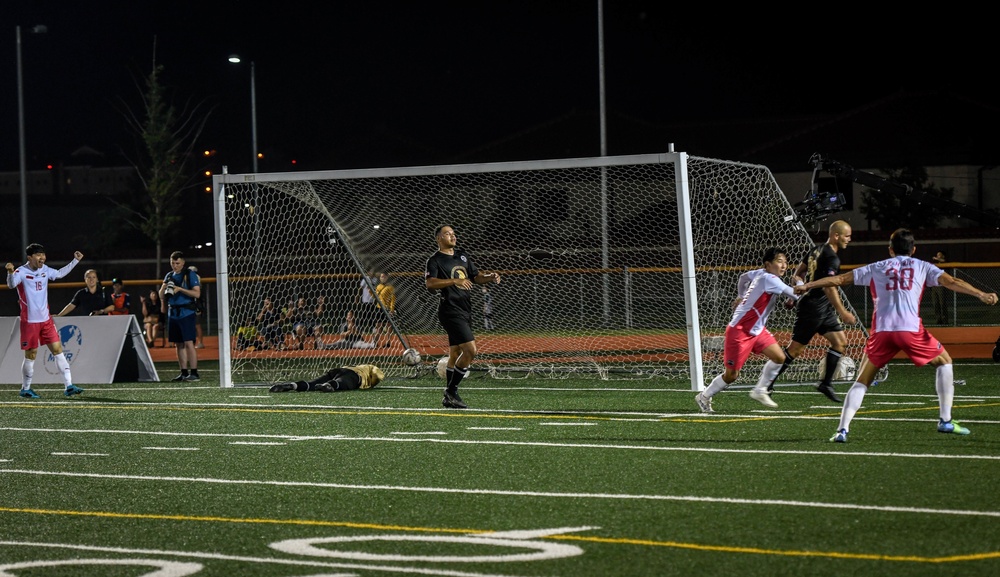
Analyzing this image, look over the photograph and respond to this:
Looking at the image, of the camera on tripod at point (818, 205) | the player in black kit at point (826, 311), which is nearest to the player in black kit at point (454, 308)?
the player in black kit at point (826, 311)

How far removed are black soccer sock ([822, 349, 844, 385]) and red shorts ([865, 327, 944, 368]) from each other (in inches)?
143

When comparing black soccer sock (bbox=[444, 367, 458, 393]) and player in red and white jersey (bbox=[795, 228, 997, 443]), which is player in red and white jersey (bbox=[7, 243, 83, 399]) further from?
player in red and white jersey (bbox=[795, 228, 997, 443])

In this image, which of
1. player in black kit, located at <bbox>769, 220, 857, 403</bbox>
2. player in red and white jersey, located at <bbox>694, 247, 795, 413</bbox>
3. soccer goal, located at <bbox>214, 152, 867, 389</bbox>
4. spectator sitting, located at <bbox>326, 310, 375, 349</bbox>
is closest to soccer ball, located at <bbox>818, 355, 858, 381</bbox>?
soccer goal, located at <bbox>214, 152, 867, 389</bbox>

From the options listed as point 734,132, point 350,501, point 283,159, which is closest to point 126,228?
point 283,159

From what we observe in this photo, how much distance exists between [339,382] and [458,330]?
10.6 ft

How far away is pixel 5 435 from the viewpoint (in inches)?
503

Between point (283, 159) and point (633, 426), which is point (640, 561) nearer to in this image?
point (633, 426)

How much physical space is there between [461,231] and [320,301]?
9457mm

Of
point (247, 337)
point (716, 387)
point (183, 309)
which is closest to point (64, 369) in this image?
point (183, 309)

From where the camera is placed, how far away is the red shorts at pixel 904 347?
10406 millimetres

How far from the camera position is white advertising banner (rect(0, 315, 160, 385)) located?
65.7ft

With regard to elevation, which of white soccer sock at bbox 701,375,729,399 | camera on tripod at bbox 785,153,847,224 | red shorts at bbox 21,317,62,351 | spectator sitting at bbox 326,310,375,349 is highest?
camera on tripod at bbox 785,153,847,224

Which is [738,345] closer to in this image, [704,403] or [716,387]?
[716,387]

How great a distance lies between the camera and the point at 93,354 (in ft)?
66.4
